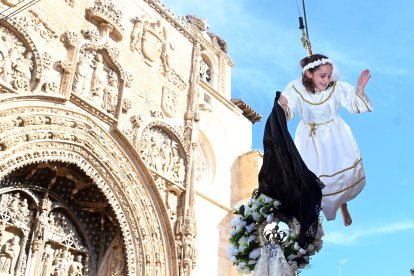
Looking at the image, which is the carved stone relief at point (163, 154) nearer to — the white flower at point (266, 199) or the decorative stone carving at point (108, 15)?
the decorative stone carving at point (108, 15)

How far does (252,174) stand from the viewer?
548 inches

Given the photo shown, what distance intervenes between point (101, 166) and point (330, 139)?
5819mm

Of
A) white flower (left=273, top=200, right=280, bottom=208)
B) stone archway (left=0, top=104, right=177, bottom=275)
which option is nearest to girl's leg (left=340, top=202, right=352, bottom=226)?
white flower (left=273, top=200, right=280, bottom=208)

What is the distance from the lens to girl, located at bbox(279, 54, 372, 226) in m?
4.27

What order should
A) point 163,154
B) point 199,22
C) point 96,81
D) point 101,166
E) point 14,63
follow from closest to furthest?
point 14,63 < point 101,166 < point 96,81 < point 163,154 < point 199,22

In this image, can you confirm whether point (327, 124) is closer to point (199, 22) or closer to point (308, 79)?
point (308, 79)

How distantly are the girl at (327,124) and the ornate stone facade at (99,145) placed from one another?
203 inches

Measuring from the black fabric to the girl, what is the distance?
14.5 inches

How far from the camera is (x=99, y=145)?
951cm

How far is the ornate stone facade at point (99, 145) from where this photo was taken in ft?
28.3

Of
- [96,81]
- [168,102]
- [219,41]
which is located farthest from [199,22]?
[96,81]

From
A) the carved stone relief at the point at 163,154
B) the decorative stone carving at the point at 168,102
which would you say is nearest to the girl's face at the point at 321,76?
the carved stone relief at the point at 163,154

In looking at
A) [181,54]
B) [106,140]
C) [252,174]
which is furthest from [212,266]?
[181,54]

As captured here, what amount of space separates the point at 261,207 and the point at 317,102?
1159 mm
